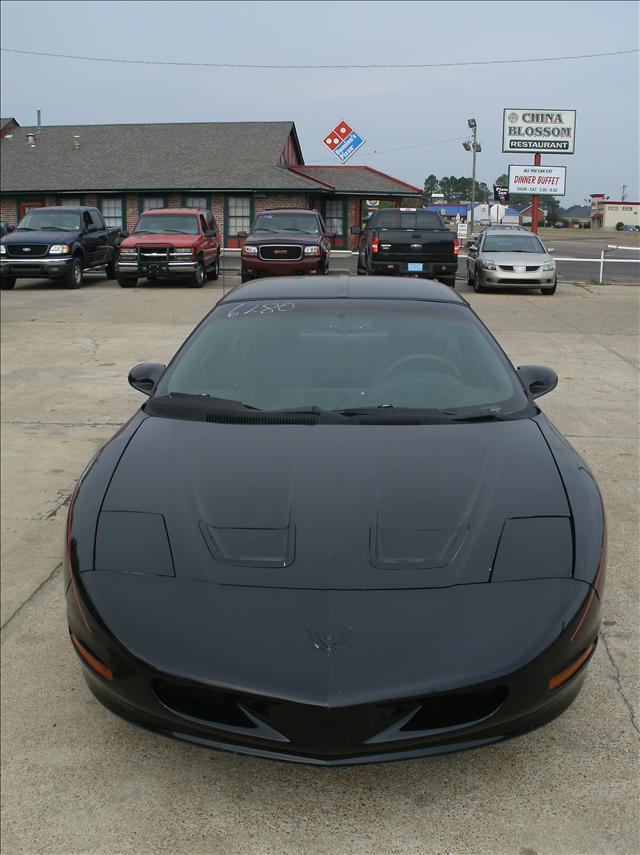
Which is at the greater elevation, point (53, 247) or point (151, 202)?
point (151, 202)

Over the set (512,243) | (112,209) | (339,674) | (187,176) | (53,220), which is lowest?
(339,674)

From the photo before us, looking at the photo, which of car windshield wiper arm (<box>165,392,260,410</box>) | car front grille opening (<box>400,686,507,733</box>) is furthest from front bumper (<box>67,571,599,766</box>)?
car windshield wiper arm (<box>165,392,260,410</box>)

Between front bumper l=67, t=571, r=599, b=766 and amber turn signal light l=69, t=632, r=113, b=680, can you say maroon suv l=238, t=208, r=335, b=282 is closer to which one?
amber turn signal light l=69, t=632, r=113, b=680

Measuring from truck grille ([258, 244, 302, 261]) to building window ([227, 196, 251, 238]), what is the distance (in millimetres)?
18462

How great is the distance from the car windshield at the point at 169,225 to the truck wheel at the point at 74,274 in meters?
1.61

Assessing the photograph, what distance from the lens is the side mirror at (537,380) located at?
4.21 m

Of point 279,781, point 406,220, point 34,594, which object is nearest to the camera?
point 279,781

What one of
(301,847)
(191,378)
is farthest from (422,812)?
(191,378)

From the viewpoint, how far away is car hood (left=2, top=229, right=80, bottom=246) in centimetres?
1936

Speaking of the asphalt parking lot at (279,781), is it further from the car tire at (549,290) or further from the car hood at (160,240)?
the car hood at (160,240)

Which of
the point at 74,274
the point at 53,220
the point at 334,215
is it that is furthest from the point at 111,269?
the point at 334,215

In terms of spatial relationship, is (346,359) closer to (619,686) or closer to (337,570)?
(337,570)

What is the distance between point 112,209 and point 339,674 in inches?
1497

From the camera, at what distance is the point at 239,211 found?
3675cm
